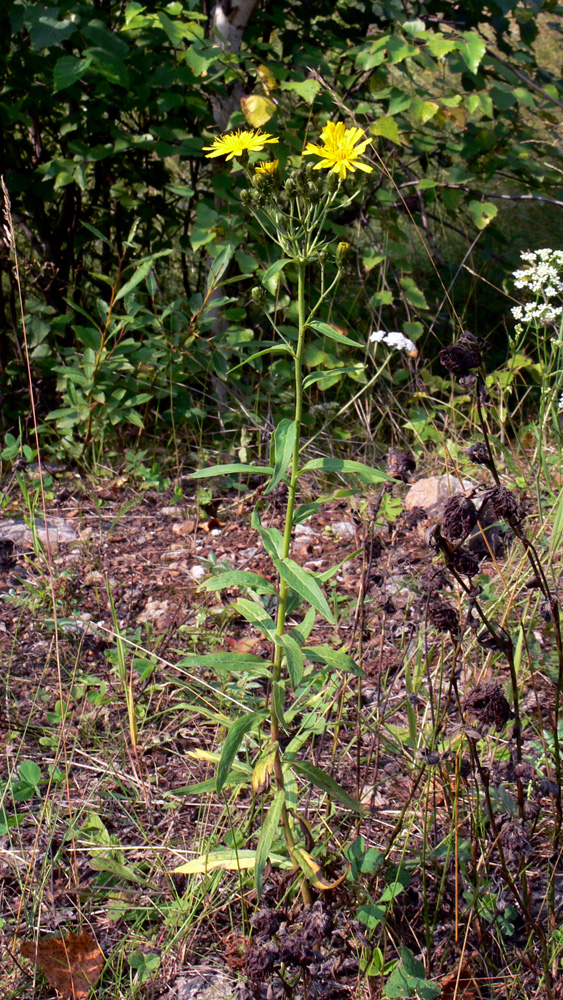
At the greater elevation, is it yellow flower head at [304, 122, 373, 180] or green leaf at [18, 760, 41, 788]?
yellow flower head at [304, 122, 373, 180]

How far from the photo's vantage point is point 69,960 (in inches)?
55.7

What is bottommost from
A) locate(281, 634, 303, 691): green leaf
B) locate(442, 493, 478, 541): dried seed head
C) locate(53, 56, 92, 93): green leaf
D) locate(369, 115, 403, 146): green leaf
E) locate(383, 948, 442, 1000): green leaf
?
locate(383, 948, 442, 1000): green leaf

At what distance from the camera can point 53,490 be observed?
2943 mm

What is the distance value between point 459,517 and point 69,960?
1075mm

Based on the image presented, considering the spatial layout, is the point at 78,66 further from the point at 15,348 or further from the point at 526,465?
the point at 526,465

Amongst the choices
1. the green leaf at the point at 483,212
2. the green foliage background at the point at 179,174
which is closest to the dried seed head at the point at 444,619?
the green foliage background at the point at 179,174

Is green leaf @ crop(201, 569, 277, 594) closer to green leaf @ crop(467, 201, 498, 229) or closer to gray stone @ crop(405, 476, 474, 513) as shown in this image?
gray stone @ crop(405, 476, 474, 513)

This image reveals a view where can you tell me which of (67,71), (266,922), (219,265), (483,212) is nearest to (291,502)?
(266,922)

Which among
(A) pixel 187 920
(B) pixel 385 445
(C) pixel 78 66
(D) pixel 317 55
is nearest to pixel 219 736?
(A) pixel 187 920

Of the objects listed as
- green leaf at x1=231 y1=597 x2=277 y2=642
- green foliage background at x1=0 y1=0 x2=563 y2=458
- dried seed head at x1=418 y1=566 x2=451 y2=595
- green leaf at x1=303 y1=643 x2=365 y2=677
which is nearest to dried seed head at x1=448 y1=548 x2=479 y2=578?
dried seed head at x1=418 y1=566 x2=451 y2=595

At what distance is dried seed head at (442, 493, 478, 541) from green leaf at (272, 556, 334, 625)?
8.8 inches

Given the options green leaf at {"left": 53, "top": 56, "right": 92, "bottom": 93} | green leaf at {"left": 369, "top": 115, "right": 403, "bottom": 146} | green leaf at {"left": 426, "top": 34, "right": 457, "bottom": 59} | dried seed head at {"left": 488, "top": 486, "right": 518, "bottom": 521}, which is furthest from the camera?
green leaf at {"left": 369, "top": 115, "right": 403, "bottom": 146}

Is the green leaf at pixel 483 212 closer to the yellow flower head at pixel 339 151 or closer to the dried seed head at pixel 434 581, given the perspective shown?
the yellow flower head at pixel 339 151

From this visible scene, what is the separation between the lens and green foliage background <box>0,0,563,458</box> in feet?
9.10
